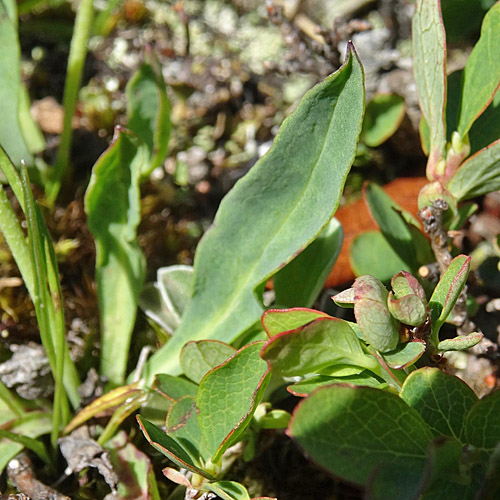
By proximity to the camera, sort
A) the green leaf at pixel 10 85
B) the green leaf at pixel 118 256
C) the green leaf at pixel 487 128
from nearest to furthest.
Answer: the green leaf at pixel 487 128 < the green leaf at pixel 118 256 < the green leaf at pixel 10 85

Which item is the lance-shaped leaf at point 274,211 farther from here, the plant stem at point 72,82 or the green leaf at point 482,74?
the plant stem at point 72,82

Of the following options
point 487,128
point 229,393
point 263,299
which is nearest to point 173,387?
point 229,393

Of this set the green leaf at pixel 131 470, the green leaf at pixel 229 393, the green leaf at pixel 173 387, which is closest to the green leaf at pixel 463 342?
the green leaf at pixel 229 393

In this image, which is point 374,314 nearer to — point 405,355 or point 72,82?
point 405,355

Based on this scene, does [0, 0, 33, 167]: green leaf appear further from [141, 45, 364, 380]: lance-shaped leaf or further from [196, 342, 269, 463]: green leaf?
[196, 342, 269, 463]: green leaf

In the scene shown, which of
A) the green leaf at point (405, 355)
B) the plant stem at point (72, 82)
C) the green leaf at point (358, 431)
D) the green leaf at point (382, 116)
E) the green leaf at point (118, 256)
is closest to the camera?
the green leaf at point (358, 431)

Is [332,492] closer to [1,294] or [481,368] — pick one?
[481,368]
